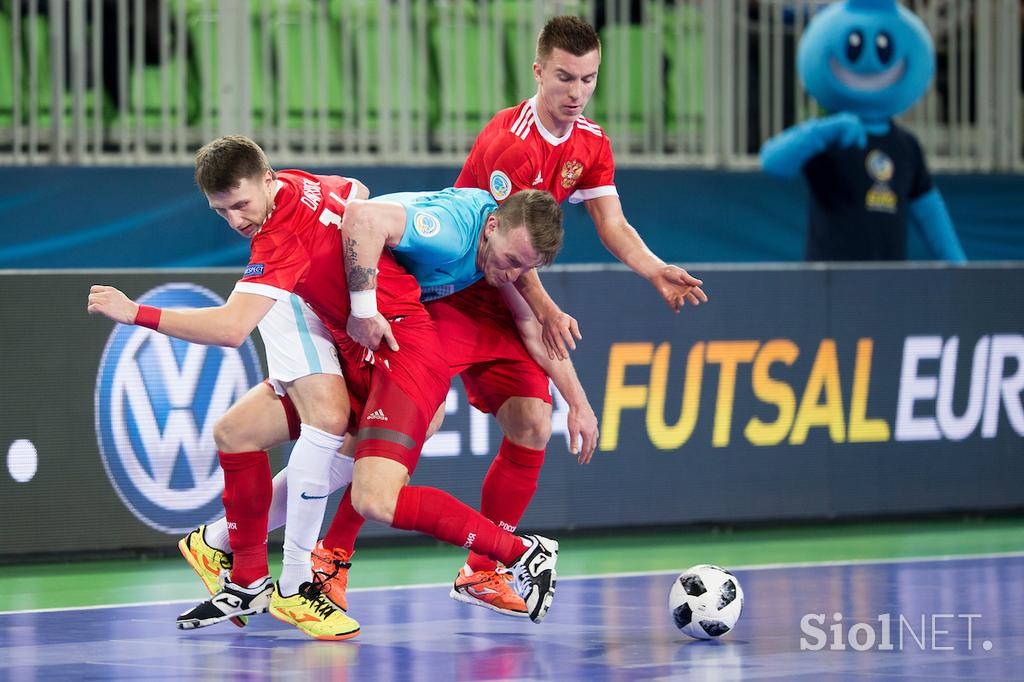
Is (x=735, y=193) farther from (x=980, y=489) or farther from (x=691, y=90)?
(x=980, y=489)

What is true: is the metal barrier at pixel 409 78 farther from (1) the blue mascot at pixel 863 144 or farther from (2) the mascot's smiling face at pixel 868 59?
(2) the mascot's smiling face at pixel 868 59

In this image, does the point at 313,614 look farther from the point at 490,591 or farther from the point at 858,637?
the point at 858,637

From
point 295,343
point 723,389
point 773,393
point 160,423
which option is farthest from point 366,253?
point 773,393

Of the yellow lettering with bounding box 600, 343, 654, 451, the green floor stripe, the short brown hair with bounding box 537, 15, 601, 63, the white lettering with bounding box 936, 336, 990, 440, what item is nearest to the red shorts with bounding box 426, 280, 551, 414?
the short brown hair with bounding box 537, 15, 601, 63

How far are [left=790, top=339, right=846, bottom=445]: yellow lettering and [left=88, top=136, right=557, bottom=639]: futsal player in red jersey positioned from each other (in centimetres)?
351

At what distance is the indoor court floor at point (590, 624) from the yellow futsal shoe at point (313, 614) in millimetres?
64

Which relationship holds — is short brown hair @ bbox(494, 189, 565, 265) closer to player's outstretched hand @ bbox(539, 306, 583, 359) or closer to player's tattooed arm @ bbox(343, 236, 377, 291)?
player's outstretched hand @ bbox(539, 306, 583, 359)

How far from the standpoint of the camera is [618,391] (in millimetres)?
8805

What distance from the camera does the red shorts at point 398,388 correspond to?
585 centimetres

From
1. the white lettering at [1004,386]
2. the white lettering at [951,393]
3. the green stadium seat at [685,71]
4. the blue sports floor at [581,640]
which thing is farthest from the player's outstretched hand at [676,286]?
the green stadium seat at [685,71]

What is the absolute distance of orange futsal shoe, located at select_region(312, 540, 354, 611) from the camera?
20.0 ft

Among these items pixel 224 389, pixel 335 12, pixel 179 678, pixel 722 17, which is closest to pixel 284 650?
pixel 179 678

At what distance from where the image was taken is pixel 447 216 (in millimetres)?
5922

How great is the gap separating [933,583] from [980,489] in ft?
8.38
